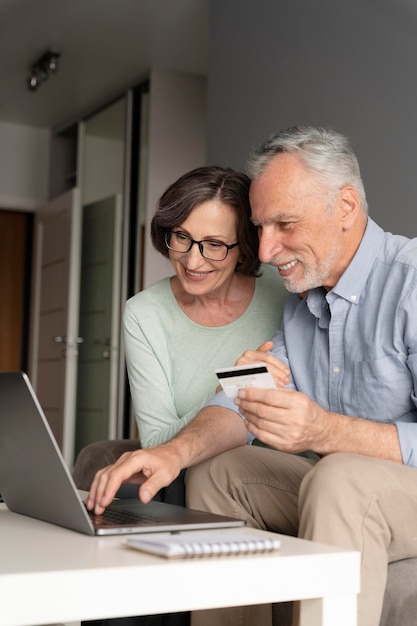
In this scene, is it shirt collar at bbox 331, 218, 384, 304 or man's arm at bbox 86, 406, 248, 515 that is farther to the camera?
shirt collar at bbox 331, 218, 384, 304

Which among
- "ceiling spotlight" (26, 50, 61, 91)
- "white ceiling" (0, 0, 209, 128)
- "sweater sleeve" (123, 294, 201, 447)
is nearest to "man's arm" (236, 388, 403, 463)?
"sweater sleeve" (123, 294, 201, 447)

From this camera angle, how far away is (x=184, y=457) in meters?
1.72

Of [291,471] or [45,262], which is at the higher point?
[45,262]

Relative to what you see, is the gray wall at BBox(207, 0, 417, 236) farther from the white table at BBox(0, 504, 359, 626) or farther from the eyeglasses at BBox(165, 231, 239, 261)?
the white table at BBox(0, 504, 359, 626)

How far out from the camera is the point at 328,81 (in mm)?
Answer: 3424

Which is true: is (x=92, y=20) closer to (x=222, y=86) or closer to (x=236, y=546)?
(x=222, y=86)

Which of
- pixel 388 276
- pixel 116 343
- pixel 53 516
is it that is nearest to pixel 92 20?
pixel 116 343

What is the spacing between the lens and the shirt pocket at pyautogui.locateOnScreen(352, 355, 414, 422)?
1812 mm

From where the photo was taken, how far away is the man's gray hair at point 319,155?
6.42 ft

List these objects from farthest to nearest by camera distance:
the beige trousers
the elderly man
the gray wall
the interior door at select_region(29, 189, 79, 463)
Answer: the interior door at select_region(29, 189, 79, 463)
the gray wall
the elderly man
the beige trousers

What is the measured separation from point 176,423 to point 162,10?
3416mm

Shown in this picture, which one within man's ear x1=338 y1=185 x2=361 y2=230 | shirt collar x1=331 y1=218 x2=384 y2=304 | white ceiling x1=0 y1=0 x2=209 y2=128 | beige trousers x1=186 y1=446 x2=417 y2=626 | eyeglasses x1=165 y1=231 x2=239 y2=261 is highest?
white ceiling x1=0 y1=0 x2=209 y2=128

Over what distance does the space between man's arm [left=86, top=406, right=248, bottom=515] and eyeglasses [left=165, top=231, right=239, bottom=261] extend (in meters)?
0.41

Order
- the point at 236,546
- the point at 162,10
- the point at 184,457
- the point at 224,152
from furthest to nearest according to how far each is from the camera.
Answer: the point at 162,10 → the point at 224,152 → the point at 184,457 → the point at 236,546
